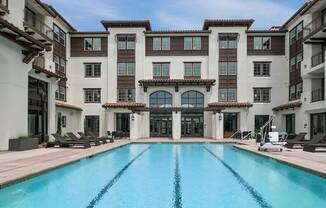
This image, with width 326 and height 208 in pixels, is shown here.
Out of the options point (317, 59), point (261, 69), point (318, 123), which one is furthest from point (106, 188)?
point (261, 69)

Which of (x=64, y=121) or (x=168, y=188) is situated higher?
(x=64, y=121)

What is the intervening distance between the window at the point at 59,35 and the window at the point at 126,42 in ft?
18.8

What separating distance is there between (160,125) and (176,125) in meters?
3.82

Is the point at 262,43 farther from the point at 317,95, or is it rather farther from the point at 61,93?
the point at 61,93

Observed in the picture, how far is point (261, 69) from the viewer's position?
4238cm

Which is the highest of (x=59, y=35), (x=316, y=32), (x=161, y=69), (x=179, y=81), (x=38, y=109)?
(x=59, y=35)

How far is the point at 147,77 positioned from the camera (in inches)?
1673

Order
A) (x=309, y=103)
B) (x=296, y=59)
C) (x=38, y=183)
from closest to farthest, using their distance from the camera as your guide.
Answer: (x=38, y=183) < (x=309, y=103) < (x=296, y=59)

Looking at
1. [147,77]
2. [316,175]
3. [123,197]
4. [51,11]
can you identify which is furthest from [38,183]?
[147,77]

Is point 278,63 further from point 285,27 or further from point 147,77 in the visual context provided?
point 147,77

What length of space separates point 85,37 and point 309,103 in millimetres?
23500

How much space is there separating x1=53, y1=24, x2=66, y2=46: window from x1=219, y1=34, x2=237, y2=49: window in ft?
52.7

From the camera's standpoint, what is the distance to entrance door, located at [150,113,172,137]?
43.0 m

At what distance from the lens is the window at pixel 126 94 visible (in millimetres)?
42406
